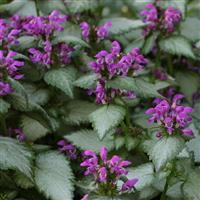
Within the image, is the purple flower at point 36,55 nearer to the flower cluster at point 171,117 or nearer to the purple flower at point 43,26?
the purple flower at point 43,26

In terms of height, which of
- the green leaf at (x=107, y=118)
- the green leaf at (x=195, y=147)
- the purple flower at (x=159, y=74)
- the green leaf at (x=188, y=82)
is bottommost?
the green leaf at (x=188, y=82)

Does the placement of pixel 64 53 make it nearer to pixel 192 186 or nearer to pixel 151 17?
pixel 151 17

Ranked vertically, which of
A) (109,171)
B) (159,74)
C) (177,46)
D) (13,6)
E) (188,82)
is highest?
(13,6)

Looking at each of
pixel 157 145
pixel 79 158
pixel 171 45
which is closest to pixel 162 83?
pixel 171 45

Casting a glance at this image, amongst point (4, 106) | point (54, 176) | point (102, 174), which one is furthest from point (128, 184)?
point (4, 106)

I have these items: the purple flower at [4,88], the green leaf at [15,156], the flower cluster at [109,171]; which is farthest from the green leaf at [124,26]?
the flower cluster at [109,171]

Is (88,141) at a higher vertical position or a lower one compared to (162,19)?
Answer: lower
